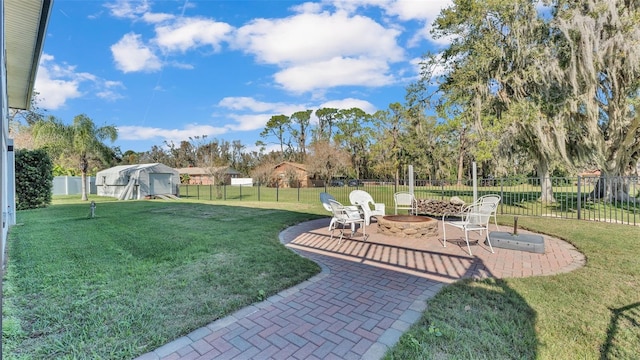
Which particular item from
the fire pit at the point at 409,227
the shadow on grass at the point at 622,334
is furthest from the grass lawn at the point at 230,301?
the fire pit at the point at 409,227

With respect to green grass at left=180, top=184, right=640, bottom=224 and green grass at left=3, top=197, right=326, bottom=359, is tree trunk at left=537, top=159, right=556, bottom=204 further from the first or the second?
green grass at left=3, top=197, right=326, bottom=359

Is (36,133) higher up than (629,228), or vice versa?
(36,133)

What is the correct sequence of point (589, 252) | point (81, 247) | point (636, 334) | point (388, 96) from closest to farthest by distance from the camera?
point (636, 334), point (589, 252), point (81, 247), point (388, 96)

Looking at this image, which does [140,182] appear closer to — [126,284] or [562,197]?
[126,284]

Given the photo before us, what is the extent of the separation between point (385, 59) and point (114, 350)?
520 inches

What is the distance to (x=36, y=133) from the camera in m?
15.7

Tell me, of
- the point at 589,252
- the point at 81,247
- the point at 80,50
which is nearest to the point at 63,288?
the point at 81,247

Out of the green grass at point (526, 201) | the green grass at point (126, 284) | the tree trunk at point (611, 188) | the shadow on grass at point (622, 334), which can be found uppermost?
the tree trunk at point (611, 188)

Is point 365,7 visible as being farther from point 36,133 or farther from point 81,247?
point 36,133

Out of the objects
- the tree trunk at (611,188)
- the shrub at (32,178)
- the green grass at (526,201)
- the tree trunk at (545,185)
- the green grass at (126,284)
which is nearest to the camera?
the green grass at (126,284)

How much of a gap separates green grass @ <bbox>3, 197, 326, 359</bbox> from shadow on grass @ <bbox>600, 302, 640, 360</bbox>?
2.97 m

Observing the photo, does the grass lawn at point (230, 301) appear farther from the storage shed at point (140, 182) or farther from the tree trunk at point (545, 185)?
the storage shed at point (140, 182)

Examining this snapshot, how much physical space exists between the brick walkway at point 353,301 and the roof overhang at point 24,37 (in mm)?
3459

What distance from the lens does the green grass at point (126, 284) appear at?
8.18 ft
